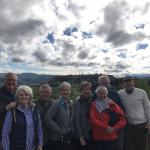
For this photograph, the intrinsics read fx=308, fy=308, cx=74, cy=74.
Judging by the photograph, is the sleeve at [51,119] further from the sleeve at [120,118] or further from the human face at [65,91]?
the sleeve at [120,118]

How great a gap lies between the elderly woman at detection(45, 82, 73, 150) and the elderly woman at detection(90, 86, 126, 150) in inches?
22.4

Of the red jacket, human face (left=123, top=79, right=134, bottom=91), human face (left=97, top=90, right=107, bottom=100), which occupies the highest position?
human face (left=123, top=79, right=134, bottom=91)

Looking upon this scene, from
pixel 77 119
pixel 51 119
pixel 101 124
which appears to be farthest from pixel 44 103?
pixel 101 124

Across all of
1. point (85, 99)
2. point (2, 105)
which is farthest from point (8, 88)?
point (85, 99)

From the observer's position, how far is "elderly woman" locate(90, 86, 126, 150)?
6.70m

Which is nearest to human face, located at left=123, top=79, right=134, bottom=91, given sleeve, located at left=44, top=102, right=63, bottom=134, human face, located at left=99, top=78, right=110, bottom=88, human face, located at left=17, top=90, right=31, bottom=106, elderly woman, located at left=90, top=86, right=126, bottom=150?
human face, located at left=99, top=78, right=110, bottom=88

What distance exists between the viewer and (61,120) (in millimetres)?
6559

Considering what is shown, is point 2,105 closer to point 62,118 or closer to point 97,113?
point 62,118

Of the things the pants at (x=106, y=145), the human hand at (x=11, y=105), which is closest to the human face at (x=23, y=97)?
the human hand at (x=11, y=105)

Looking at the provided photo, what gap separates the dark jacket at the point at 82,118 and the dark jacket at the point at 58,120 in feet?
0.67

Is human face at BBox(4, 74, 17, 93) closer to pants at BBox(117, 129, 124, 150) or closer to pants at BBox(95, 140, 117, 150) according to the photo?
pants at BBox(95, 140, 117, 150)

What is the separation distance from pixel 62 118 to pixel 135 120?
6.50 ft

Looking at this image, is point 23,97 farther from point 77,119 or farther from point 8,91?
point 77,119

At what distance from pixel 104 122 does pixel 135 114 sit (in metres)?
1.10
